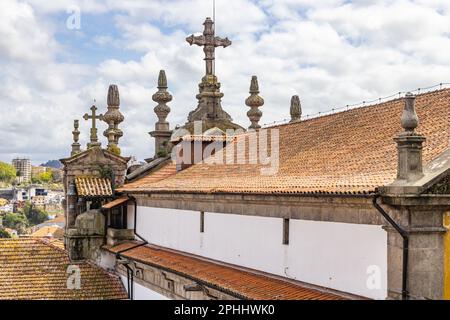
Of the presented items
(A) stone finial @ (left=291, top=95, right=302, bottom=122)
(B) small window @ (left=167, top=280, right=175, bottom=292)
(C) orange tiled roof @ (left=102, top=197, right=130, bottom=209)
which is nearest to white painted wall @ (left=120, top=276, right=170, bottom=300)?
(B) small window @ (left=167, top=280, right=175, bottom=292)

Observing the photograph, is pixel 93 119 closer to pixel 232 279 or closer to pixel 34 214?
pixel 232 279

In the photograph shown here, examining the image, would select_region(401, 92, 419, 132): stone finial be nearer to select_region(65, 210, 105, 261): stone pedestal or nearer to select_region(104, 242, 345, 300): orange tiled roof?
select_region(104, 242, 345, 300): orange tiled roof

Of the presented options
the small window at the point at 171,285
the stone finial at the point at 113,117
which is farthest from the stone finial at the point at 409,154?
the stone finial at the point at 113,117

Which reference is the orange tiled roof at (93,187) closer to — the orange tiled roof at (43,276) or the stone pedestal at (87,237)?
the stone pedestal at (87,237)

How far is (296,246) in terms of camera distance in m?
14.2

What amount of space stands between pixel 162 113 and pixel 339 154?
14182 mm

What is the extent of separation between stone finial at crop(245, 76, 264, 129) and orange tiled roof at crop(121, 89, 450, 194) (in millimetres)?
6524

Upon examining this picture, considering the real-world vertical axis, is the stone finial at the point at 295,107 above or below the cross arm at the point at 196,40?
below

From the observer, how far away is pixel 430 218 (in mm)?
11273

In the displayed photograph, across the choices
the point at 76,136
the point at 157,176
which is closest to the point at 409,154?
the point at 157,176

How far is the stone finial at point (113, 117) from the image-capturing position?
2942cm

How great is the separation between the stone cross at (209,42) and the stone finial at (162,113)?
5.99 ft

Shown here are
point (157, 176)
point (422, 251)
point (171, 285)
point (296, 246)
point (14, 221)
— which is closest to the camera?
point (422, 251)
